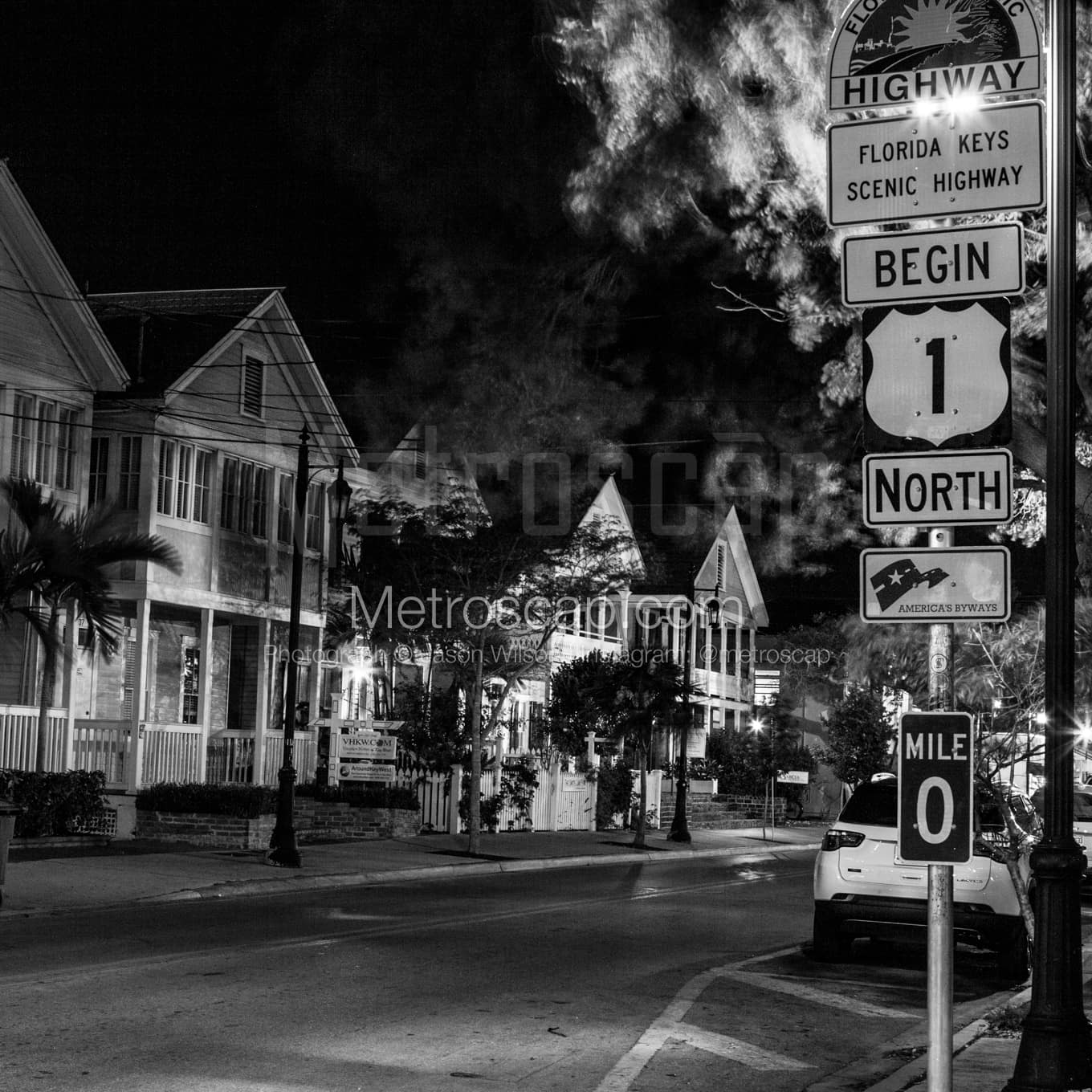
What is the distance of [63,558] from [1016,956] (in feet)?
37.5

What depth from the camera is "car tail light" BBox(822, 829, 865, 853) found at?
13.9 meters

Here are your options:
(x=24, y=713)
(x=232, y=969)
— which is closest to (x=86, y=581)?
(x=24, y=713)

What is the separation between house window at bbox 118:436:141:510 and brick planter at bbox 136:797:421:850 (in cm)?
539

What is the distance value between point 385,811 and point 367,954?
51.1 feet

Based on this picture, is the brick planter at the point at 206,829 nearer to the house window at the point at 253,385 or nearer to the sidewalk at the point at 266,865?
the sidewalk at the point at 266,865

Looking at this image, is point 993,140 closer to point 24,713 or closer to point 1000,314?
point 1000,314

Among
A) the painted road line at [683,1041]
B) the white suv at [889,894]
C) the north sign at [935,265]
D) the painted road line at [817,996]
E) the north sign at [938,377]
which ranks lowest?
the painted road line at [817,996]

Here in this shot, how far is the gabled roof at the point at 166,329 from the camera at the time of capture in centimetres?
2781

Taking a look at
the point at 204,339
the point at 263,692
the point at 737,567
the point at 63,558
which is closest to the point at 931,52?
the point at 63,558

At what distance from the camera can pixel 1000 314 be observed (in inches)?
255

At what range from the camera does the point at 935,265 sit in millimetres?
6590

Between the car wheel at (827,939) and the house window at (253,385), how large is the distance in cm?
1827

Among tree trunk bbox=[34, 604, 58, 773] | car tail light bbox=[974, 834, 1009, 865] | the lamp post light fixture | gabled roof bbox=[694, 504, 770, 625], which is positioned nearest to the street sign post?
car tail light bbox=[974, 834, 1009, 865]

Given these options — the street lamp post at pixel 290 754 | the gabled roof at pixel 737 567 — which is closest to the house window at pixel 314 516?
the street lamp post at pixel 290 754
